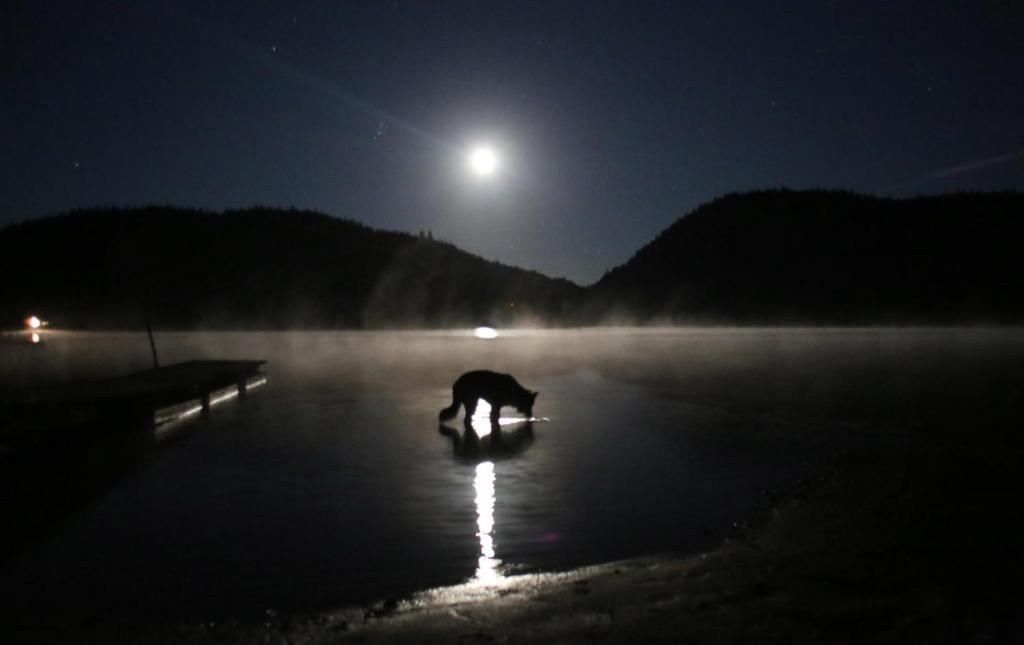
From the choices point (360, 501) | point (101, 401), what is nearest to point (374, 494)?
point (360, 501)

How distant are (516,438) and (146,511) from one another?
6601 mm

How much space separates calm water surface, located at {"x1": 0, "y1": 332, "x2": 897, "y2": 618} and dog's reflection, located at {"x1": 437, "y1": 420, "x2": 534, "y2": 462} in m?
0.08

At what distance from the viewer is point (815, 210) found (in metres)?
138

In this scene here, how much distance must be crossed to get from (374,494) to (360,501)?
1.30 ft

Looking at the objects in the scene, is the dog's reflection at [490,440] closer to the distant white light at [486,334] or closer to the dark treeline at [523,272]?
the distant white light at [486,334]

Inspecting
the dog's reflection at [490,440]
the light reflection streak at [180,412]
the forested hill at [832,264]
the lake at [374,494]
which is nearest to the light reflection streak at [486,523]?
the lake at [374,494]

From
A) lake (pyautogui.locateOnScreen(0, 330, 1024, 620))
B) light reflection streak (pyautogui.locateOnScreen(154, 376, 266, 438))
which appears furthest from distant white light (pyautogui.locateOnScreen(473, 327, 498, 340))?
lake (pyautogui.locateOnScreen(0, 330, 1024, 620))

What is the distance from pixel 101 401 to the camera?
1413 cm

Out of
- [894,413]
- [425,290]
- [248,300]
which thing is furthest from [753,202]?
[894,413]

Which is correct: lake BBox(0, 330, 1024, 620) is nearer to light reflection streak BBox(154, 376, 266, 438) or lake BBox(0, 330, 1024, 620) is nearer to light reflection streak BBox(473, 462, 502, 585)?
light reflection streak BBox(473, 462, 502, 585)

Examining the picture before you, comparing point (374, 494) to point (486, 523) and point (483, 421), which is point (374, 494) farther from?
point (483, 421)

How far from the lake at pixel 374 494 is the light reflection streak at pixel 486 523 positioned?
0.03m

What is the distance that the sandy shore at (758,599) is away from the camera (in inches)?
188

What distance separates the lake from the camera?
6.59m
